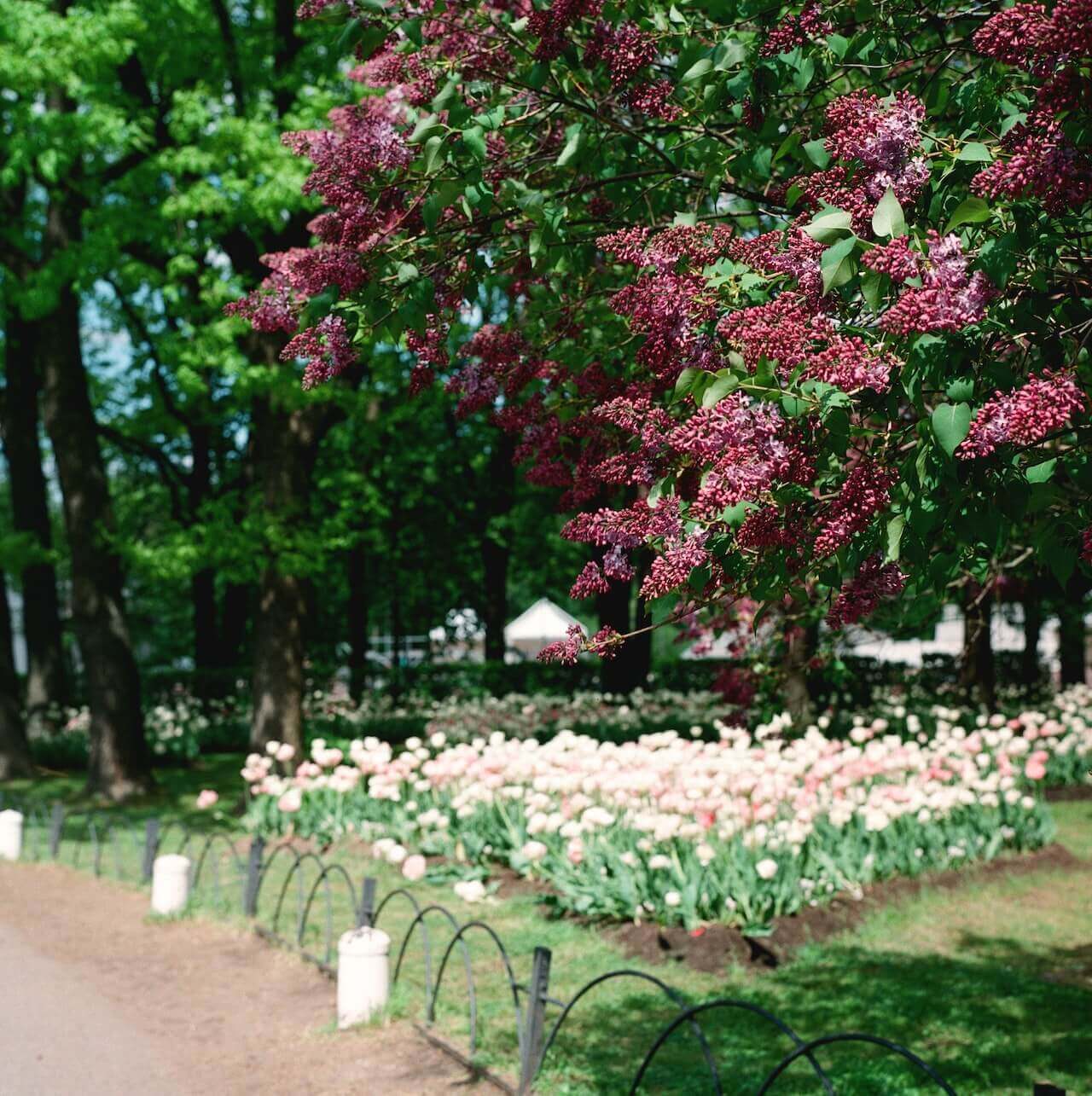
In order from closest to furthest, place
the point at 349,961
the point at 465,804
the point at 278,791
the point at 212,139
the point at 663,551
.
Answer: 1. the point at 663,551
2. the point at 349,961
3. the point at 465,804
4. the point at 278,791
5. the point at 212,139

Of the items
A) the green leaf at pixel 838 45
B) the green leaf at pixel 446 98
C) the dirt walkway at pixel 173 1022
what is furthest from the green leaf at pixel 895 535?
the dirt walkway at pixel 173 1022

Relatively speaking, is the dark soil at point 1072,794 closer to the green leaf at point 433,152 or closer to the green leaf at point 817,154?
the green leaf at point 817,154

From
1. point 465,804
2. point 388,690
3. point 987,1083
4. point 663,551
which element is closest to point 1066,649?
point 388,690

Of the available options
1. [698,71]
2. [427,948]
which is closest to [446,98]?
[698,71]

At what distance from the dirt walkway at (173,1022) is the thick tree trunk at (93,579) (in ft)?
19.2

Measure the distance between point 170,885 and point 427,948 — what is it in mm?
3394

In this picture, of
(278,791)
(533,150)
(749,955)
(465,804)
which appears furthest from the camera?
(278,791)

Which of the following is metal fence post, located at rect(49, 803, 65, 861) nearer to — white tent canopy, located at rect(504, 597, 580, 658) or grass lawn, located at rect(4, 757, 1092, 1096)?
grass lawn, located at rect(4, 757, 1092, 1096)

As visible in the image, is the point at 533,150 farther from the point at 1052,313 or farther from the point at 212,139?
the point at 212,139

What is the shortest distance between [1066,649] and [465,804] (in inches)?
656

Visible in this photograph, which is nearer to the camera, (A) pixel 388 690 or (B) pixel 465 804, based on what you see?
(B) pixel 465 804

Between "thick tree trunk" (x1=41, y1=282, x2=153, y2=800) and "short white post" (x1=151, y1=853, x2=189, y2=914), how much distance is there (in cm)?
633

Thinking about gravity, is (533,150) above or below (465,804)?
above

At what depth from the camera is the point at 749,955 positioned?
23.4 feet
